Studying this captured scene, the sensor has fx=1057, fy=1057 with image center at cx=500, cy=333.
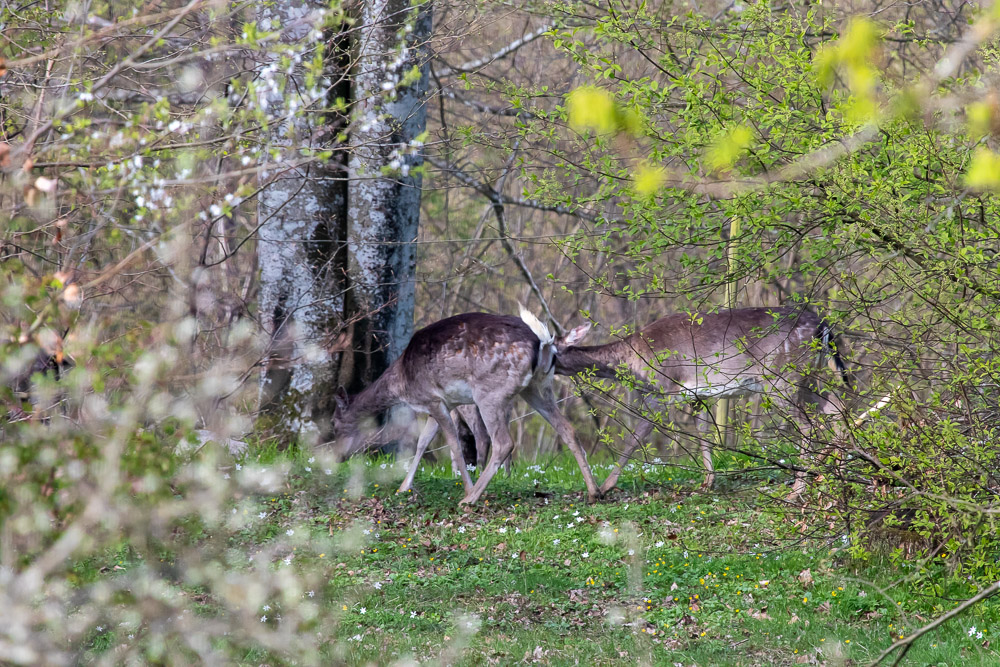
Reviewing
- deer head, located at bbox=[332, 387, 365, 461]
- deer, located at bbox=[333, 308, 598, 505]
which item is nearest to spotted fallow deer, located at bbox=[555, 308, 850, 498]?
deer, located at bbox=[333, 308, 598, 505]

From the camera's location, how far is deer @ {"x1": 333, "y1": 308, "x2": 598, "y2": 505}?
10.4 metres

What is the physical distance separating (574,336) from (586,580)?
3.67 metres

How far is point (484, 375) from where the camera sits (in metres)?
10.5

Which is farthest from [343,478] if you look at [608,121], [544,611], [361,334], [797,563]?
[608,121]

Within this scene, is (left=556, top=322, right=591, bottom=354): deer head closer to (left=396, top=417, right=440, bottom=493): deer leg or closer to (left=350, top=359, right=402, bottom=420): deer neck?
(left=396, top=417, right=440, bottom=493): deer leg

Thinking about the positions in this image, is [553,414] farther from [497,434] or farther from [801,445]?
[801,445]

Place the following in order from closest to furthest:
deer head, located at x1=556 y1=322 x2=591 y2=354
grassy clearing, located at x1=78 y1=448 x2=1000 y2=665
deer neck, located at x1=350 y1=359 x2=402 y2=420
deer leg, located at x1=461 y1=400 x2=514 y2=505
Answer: grassy clearing, located at x1=78 y1=448 x2=1000 y2=665 < deer leg, located at x1=461 y1=400 x2=514 y2=505 < deer head, located at x1=556 y1=322 x2=591 y2=354 < deer neck, located at x1=350 y1=359 x2=402 y2=420

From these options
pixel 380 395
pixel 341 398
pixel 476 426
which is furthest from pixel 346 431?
Answer: pixel 476 426

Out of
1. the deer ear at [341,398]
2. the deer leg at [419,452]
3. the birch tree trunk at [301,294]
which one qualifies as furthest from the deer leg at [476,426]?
the birch tree trunk at [301,294]

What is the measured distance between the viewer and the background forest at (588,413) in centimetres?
378

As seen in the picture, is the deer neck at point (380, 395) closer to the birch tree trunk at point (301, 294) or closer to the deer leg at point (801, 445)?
the birch tree trunk at point (301, 294)

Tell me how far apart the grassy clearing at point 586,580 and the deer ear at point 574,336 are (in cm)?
161

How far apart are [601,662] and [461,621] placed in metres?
1.11

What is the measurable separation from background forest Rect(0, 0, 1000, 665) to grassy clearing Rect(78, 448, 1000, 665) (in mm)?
33
